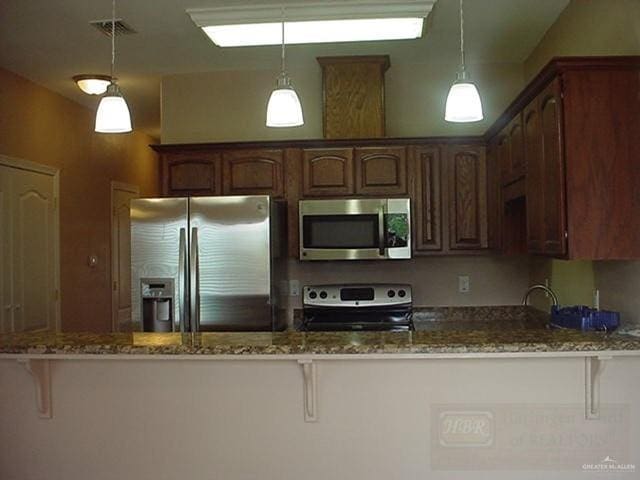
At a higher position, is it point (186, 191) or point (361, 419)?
point (186, 191)

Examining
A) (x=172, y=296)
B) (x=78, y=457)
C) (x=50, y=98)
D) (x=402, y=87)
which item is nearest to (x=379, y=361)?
(x=78, y=457)

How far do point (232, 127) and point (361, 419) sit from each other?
9.14ft

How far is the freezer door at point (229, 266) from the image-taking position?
3604mm

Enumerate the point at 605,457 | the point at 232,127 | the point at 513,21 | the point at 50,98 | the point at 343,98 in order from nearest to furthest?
the point at 605,457
the point at 513,21
the point at 343,98
the point at 232,127
the point at 50,98

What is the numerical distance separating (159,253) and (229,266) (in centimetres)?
44

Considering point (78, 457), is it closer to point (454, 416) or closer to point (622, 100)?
point (454, 416)

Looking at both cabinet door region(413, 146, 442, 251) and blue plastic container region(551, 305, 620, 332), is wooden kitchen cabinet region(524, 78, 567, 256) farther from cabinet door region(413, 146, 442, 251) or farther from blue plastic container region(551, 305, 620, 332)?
cabinet door region(413, 146, 442, 251)

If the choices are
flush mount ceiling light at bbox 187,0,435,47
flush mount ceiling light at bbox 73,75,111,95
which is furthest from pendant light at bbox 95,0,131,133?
flush mount ceiling light at bbox 73,75,111,95

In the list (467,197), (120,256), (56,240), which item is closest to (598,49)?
(467,197)

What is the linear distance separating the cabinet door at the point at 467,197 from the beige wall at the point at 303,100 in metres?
0.40

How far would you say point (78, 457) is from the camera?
89.6 inches

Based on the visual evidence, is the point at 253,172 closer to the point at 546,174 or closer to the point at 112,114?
the point at 112,114

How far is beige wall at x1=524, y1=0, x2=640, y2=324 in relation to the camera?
2.50 m

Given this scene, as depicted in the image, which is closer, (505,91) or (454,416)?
(454,416)
